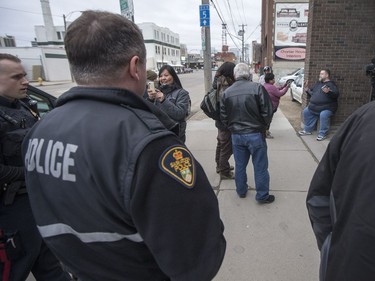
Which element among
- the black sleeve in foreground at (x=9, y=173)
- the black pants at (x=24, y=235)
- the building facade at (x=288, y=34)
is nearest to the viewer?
the black sleeve in foreground at (x=9, y=173)

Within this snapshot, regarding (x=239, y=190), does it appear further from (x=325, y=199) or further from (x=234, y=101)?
(x=325, y=199)

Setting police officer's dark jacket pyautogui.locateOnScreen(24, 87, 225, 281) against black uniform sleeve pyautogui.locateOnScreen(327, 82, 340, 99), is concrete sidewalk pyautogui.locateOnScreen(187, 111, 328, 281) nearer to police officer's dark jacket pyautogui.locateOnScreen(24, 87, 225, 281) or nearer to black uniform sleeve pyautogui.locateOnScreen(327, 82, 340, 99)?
black uniform sleeve pyautogui.locateOnScreen(327, 82, 340, 99)

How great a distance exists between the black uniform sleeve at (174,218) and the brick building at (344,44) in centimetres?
639

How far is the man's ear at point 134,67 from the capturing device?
3.29 feet

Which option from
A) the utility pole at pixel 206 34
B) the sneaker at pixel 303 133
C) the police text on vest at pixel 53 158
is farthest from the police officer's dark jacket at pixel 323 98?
the police text on vest at pixel 53 158

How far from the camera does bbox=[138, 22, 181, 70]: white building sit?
2904 inches

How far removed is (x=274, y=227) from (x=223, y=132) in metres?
1.58

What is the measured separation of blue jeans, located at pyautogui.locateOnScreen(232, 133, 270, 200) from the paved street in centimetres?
27

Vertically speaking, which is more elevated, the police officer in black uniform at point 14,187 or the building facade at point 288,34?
the building facade at point 288,34

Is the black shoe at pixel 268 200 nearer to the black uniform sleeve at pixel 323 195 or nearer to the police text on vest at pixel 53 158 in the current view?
the black uniform sleeve at pixel 323 195

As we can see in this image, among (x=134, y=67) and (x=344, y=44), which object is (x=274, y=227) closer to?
(x=134, y=67)

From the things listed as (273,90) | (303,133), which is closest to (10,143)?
(273,90)

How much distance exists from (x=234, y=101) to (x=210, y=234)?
2504 millimetres

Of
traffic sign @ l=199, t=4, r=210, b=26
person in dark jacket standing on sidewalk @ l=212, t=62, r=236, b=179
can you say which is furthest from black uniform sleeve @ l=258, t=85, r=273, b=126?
traffic sign @ l=199, t=4, r=210, b=26
